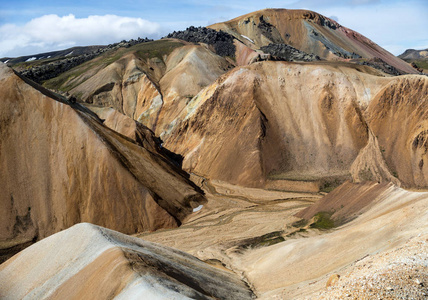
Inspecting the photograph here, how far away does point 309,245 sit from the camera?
23.5 metres

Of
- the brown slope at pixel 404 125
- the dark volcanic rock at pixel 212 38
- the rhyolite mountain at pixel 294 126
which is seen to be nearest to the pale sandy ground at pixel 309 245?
the rhyolite mountain at pixel 294 126

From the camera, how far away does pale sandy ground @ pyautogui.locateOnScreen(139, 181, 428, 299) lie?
13.9m

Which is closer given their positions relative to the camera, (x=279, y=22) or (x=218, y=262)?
(x=218, y=262)

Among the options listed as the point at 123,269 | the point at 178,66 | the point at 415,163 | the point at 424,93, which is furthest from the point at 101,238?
the point at 178,66

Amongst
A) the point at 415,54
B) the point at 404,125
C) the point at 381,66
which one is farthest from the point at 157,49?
the point at 415,54

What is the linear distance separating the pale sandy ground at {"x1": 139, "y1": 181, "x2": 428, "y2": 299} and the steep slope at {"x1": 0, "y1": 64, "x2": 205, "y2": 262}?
3226 millimetres

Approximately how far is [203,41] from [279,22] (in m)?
27.2

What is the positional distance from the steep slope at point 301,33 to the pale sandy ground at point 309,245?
2687 inches

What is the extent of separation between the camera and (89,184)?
34625 millimetres

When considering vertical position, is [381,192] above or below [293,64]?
below

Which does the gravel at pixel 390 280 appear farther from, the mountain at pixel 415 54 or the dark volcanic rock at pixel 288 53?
the mountain at pixel 415 54

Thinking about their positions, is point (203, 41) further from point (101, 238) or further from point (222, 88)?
point (101, 238)

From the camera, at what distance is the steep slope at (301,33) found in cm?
9916

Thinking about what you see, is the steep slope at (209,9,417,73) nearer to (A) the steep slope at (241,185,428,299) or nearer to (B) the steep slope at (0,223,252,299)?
(A) the steep slope at (241,185,428,299)
